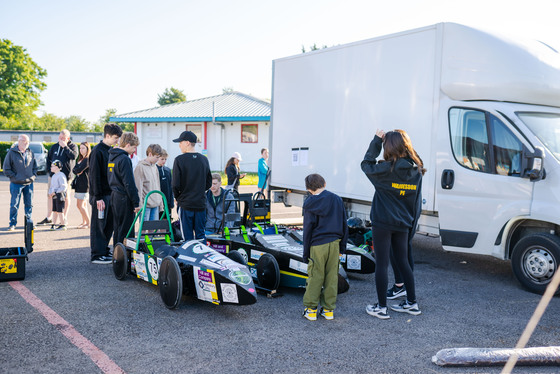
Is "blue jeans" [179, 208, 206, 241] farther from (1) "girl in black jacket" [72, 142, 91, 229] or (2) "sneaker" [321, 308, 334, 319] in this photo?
(1) "girl in black jacket" [72, 142, 91, 229]

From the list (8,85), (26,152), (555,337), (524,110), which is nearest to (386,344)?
(555,337)

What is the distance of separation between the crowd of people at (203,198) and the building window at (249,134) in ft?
64.6

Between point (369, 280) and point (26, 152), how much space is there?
23.2 feet

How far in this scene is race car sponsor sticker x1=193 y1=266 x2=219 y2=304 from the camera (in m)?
4.90

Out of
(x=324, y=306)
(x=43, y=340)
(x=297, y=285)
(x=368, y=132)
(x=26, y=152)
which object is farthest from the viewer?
(x=26, y=152)

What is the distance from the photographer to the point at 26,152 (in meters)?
9.85

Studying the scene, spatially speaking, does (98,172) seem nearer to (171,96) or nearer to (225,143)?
(225,143)

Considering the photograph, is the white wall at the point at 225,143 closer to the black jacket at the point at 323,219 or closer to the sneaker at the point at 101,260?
the sneaker at the point at 101,260

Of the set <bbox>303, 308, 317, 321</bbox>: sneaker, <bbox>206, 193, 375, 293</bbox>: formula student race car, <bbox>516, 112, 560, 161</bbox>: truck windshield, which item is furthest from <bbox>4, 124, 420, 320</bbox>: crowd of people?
<bbox>516, 112, 560, 161</bbox>: truck windshield

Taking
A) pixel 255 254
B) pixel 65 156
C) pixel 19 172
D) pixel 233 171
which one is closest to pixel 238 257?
pixel 255 254

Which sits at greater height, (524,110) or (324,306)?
(524,110)

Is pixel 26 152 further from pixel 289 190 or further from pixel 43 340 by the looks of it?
pixel 43 340

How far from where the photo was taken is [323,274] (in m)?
5.02

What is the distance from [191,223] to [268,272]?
5.20ft
